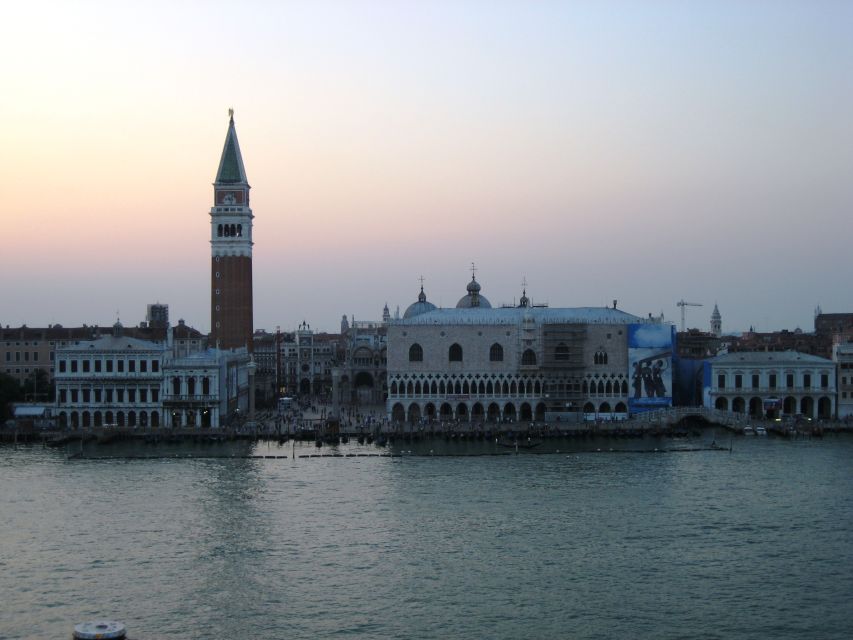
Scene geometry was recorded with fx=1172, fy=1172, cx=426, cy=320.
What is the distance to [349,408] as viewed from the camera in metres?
60.8

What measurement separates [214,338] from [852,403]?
29320 mm

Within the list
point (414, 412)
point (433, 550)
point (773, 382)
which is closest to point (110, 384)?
point (414, 412)

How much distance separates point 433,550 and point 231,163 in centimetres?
3522

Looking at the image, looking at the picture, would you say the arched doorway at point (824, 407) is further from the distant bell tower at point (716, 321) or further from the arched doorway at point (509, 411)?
the distant bell tower at point (716, 321)

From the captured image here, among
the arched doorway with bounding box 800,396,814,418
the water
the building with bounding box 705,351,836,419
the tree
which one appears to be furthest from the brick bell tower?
the arched doorway with bounding box 800,396,814,418

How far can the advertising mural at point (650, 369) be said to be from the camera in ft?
162

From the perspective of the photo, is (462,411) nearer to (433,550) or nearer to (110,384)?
(110,384)

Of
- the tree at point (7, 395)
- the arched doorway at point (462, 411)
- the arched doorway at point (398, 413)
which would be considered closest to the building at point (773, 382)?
the arched doorway at point (462, 411)

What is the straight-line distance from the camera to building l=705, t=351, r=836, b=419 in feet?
162

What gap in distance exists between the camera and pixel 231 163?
5628 cm

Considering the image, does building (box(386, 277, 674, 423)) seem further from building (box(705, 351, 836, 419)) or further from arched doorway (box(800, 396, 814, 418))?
arched doorway (box(800, 396, 814, 418))

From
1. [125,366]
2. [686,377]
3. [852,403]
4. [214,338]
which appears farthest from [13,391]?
[852,403]

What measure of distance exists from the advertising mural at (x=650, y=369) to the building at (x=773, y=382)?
2.11 meters

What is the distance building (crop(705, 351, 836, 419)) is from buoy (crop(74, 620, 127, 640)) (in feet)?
120
